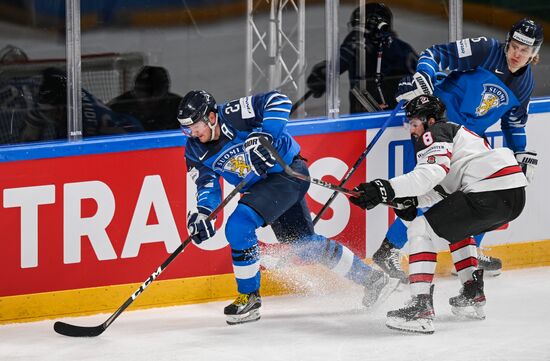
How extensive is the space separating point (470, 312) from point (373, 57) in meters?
1.43

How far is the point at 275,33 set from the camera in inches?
235

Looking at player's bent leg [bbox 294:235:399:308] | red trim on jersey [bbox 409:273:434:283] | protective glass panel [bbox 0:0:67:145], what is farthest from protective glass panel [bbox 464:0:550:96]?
protective glass panel [bbox 0:0:67:145]

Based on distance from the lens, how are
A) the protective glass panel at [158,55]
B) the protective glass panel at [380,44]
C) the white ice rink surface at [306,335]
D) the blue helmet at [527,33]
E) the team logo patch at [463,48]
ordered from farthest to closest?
Result: the protective glass panel at [380,44] < the team logo patch at [463,48] < the blue helmet at [527,33] < the protective glass panel at [158,55] < the white ice rink surface at [306,335]

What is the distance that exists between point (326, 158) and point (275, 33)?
594 millimetres

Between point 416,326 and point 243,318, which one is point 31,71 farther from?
point 416,326

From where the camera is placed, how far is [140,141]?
5605 mm

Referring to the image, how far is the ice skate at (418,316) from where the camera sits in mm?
5137

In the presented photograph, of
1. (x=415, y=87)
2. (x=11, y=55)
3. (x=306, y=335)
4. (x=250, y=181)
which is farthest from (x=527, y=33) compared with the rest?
(x=11, y=55)

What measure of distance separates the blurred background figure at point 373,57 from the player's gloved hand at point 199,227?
3.95 feet

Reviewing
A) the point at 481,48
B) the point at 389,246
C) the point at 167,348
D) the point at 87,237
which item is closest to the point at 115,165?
the point at 87,237

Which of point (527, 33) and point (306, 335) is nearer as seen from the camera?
point (306, 335)

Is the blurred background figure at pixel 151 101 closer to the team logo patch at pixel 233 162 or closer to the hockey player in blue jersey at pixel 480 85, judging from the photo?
the team logo patch at pixel 233 162

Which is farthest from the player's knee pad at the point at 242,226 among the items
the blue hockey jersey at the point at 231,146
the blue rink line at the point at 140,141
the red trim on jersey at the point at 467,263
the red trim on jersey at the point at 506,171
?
the red trim on jersey at the point at 506,171

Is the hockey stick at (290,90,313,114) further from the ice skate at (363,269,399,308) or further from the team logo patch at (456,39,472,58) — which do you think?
the ice skate at (363,269,399,308)
